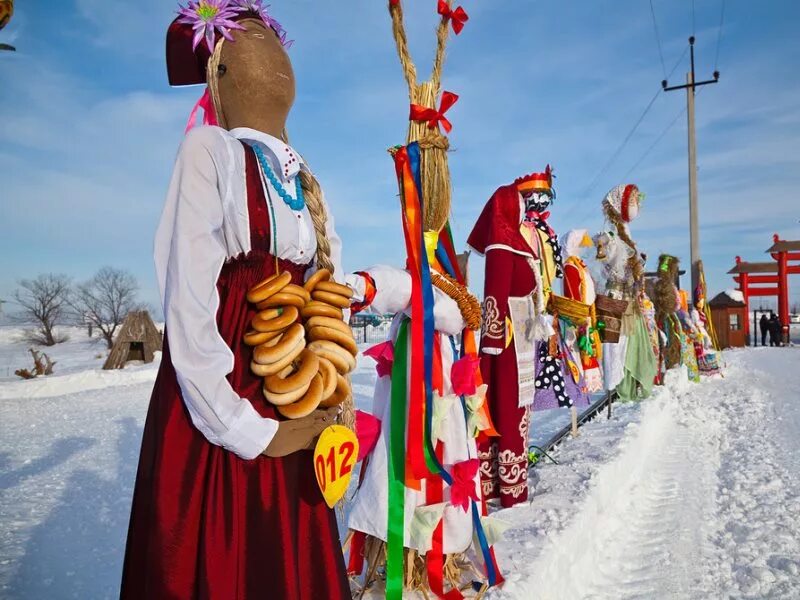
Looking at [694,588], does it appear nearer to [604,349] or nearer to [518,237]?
[518,237]

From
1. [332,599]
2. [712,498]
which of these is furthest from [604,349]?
[332,599]

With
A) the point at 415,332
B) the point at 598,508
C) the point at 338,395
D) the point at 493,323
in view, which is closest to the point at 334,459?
the point at 338,395

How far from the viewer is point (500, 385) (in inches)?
147

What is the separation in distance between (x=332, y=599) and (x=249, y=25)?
153 cm

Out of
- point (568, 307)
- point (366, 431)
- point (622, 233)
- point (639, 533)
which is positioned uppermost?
point (622, 233)

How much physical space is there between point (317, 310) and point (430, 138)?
1.27m

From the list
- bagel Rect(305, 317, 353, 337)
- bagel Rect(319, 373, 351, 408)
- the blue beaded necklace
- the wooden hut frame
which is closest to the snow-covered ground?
bagel Rect(319, 373, 351, 408)

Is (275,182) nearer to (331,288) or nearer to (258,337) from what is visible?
(331,288)

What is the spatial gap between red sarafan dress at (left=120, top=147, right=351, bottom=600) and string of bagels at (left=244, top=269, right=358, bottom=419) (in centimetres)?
8

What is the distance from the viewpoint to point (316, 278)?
A: 4.54 ft

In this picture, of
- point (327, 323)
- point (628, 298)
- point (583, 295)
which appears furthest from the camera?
point (628, 298)

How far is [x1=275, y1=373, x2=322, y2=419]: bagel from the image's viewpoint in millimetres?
1245

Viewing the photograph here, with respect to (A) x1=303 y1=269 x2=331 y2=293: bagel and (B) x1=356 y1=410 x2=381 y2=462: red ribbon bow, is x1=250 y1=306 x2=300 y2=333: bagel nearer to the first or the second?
(A) x1=303 y1=269 x2=331 y2=293: bagel

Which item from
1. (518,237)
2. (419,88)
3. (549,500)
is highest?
(419,88)
